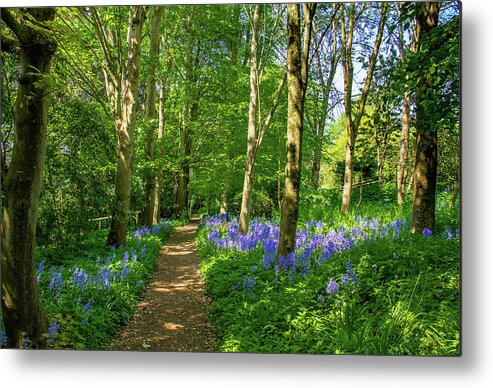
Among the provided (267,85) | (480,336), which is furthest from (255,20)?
(480,336)

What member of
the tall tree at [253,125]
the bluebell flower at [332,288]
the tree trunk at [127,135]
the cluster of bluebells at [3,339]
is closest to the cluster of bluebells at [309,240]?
the tall tree at [253,125]

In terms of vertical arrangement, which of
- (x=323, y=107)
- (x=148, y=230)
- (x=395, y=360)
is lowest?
(x=395, y=360)

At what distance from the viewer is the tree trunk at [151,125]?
534 centimetres

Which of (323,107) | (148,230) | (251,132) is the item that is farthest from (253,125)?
(148,230)

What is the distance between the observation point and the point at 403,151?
3805 millimetres

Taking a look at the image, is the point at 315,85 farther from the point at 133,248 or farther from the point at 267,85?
the point at 133,248

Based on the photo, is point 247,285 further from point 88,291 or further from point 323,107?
point 323,107

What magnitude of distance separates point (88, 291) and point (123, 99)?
287cm

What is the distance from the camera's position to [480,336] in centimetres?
300

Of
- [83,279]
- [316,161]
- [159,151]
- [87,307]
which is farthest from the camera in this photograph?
[159,151]

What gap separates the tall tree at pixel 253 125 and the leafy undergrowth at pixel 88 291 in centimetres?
144

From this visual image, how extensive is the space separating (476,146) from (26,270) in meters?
3.68

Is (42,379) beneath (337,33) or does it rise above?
beneath

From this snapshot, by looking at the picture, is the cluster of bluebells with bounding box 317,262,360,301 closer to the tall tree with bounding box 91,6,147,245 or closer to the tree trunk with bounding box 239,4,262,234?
the tree trunk with bounding box 239,4,262,234
